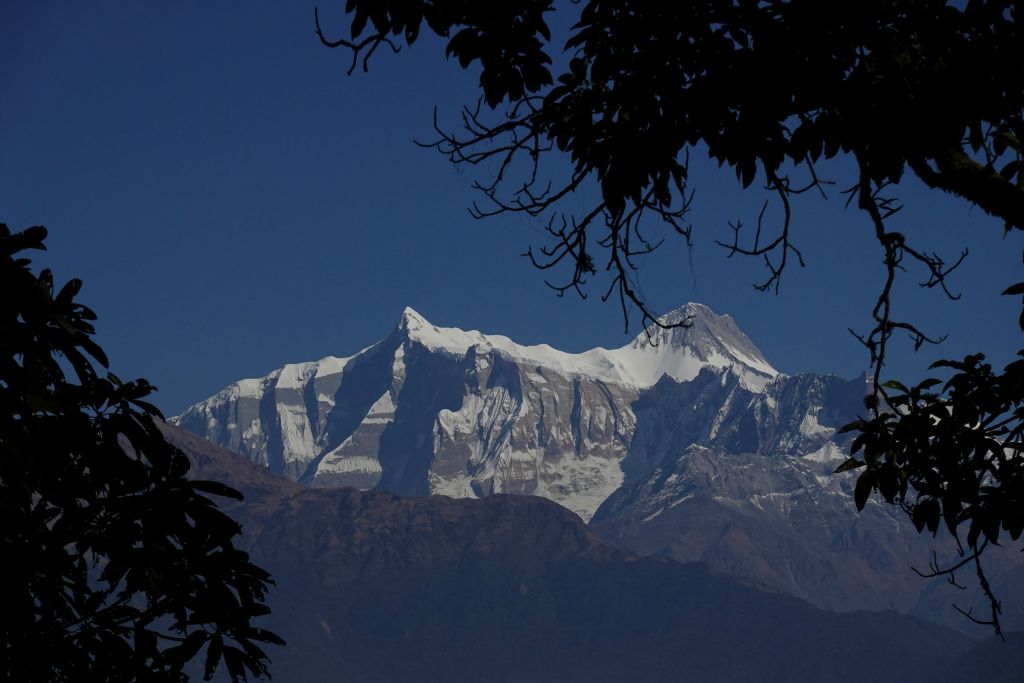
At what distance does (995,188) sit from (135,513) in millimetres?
6311

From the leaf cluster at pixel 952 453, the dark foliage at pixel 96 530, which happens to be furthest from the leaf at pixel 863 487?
the dark foliage at pixel 96 530

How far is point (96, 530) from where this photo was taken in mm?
9742

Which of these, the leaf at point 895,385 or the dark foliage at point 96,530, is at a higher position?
the leaf at point 895,385

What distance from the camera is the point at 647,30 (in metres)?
9.62

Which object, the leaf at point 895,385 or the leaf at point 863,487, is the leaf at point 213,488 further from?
the leaf at point 895,385

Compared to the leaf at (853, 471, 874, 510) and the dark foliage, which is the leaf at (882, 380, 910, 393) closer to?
the leaf at (853, 471, 874, 510)

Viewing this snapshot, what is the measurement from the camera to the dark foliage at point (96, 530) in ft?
31.1

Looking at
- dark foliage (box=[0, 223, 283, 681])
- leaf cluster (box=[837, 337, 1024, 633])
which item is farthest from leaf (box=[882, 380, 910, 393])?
dark foliage (box=[0, 223, 283, 681])

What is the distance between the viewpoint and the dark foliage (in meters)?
9.49

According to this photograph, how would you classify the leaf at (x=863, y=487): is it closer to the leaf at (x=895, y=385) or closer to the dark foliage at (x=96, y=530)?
the leaf at (x=895, y=385)

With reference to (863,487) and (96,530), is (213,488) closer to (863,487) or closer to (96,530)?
(96,530)

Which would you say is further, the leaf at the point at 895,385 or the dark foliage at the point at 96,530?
the leaf at the point at 895,385

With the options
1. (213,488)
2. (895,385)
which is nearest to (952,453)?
(895,385)

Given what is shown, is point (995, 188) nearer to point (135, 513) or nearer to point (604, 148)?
point (604, 148)
